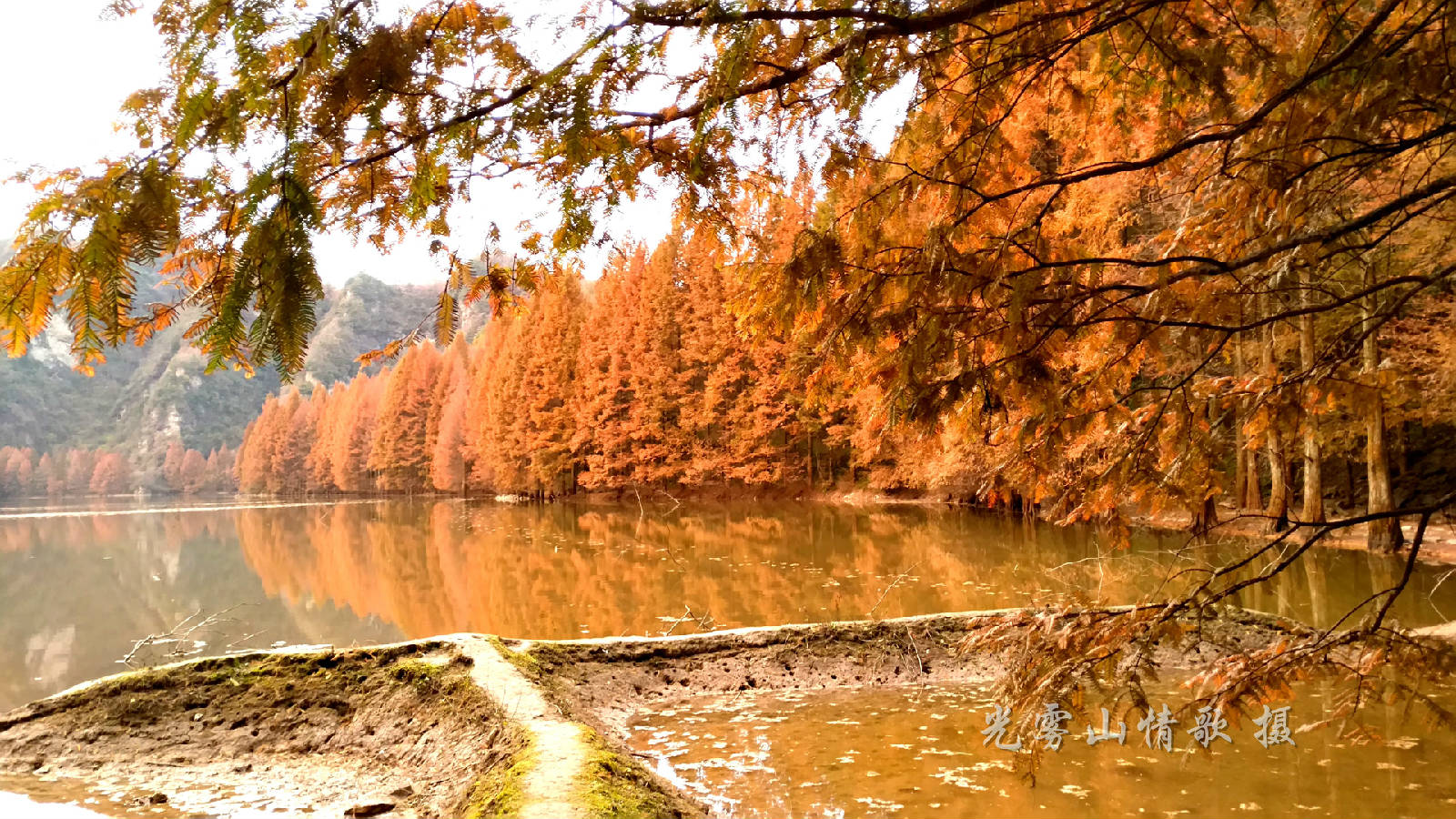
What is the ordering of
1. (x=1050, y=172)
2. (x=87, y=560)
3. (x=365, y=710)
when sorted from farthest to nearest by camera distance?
(x=87, y=560)
(x=365, y=710)
(x=1050, y=172)

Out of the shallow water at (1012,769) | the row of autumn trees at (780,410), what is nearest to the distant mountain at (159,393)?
the row of autumn trees at (780,410)

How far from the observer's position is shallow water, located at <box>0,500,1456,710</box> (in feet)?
25.4

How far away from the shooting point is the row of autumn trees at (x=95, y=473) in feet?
262

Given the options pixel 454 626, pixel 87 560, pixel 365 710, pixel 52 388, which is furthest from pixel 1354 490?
pixel 52 388

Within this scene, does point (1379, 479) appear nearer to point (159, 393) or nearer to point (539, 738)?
point (539, 738)

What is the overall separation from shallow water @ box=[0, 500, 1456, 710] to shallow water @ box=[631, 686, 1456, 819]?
33.5 inches

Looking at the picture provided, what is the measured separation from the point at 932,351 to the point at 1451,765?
123 inches

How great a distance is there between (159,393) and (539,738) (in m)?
132

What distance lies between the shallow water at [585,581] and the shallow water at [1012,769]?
2.79 ft

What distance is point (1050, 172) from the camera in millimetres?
2621

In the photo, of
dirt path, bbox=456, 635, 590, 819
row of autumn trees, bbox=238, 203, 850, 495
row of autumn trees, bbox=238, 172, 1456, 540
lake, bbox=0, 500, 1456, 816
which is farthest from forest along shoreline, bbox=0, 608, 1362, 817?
row of autumn trees, bbox=238, 203, 850, 495

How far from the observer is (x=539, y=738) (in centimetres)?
293

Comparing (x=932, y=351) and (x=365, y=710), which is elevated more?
(x=932, y=351)

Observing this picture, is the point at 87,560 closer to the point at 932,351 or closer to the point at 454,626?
the point at 454,626
